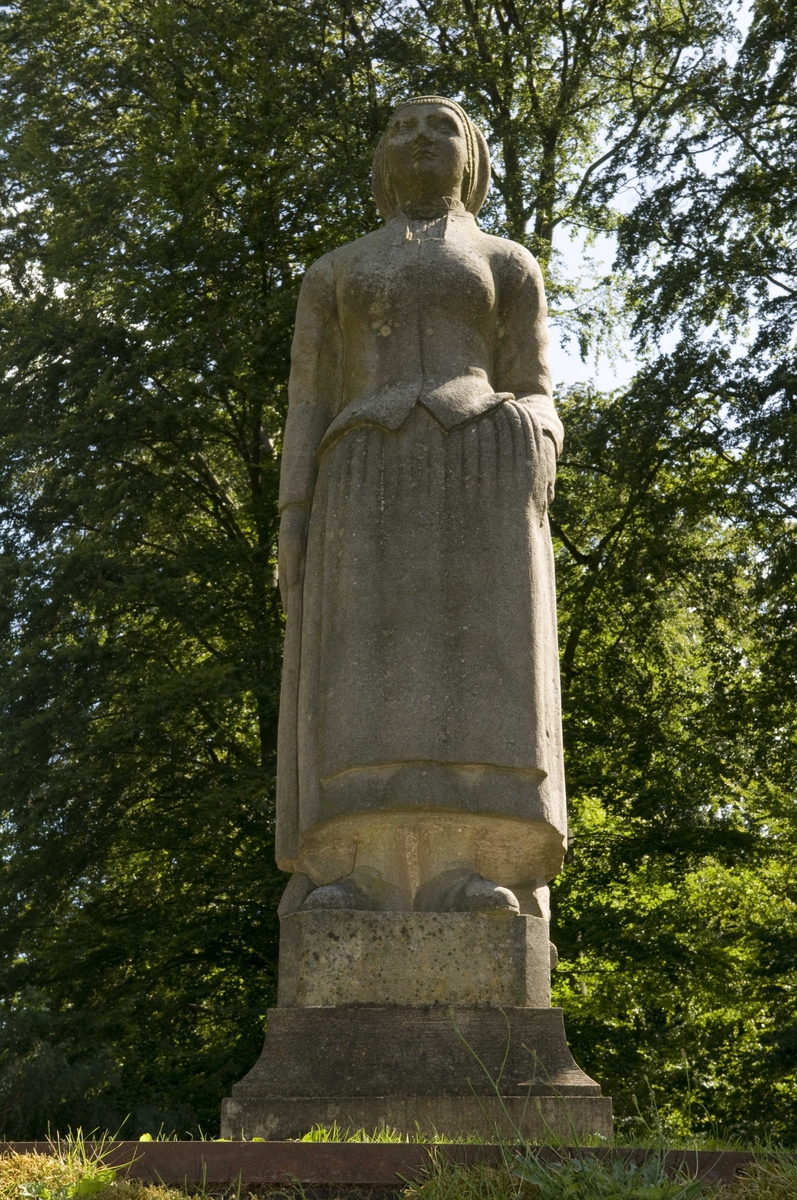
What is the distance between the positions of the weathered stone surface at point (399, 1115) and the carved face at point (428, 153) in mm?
3763

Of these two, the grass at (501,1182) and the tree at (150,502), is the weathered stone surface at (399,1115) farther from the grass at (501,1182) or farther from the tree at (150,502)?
the tree at (150,502)

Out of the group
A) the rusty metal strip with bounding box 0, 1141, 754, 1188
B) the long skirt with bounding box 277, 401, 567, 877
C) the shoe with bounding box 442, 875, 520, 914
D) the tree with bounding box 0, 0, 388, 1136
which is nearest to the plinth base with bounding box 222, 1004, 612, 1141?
the shoe with bounding box 442, 875, 520, 914

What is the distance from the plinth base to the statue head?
3.45 m

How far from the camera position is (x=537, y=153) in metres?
17.6

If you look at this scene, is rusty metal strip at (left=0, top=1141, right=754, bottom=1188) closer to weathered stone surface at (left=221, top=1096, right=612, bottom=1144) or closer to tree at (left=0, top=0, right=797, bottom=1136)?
weathered stone surface at (left=221, top=1096, right=612, bottom=1144)

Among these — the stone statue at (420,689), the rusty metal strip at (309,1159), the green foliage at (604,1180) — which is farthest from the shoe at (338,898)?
the green foliage at (604,1180)

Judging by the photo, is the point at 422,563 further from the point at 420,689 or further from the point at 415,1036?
the point at 415,1036

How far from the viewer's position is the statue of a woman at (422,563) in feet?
19.0

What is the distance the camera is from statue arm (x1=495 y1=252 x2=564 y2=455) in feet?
21.8

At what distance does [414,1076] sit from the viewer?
16.7ft

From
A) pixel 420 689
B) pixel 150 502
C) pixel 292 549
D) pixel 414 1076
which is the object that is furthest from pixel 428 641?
pixel 150 502

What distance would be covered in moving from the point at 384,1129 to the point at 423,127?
13.5 ft

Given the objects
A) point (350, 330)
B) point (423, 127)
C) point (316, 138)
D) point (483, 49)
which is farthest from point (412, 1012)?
point (483, 49)

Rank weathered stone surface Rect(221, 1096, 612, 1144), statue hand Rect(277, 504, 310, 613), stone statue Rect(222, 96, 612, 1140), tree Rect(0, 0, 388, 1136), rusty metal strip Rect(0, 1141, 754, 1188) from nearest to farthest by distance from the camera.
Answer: rusty metal strip Rect(0, 1141, 754, 1188) → weathered stone surface Rect(221, 1096, 612, 1144) → stone statue Rect(222, 96, 612, 1140) → statue hand Rect(277, 504, 310, 613) → tree Rect(0, 0, 388, 1136)
